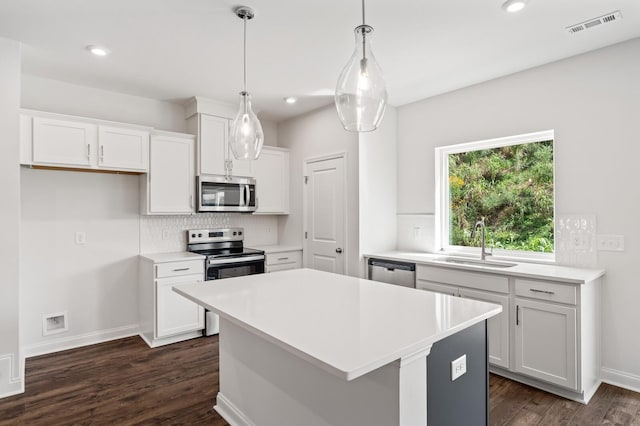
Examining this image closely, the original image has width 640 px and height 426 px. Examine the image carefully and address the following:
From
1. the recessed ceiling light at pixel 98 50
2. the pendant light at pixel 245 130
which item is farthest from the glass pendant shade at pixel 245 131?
the recessed ceiling light at pixel 98 50

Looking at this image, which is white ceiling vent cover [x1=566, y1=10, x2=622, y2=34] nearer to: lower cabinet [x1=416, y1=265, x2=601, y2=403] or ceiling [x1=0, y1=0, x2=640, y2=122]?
ceiling [x1=0, y1=0, x2=640, y2=122]

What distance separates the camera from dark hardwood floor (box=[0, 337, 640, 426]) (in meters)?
2.36

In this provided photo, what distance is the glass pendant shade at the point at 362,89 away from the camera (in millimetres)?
1628

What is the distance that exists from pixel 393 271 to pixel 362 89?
96.6 inches

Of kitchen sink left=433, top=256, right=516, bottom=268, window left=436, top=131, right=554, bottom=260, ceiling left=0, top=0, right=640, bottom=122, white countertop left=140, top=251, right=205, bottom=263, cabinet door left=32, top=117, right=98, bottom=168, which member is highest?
ceiling left=0, top=0, right=640, bottom=122

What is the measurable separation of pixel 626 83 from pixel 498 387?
8.12ft

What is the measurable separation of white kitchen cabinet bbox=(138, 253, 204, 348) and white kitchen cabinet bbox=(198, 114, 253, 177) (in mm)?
1034

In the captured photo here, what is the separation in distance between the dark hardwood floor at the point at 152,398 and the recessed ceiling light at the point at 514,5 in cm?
260

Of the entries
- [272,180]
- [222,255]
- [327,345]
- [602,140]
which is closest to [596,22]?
[602,140]

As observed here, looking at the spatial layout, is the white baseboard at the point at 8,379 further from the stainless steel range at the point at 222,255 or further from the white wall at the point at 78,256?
the stainless steel range at the point at 222,255

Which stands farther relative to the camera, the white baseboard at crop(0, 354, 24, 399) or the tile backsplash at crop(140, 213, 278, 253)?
the tile backsplash at crop(140, 213, 278, 253)

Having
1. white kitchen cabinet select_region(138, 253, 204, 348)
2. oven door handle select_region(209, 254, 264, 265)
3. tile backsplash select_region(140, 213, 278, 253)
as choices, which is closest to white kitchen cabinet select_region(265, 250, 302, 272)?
oven door handle select_region(209, 254, 264, 265)

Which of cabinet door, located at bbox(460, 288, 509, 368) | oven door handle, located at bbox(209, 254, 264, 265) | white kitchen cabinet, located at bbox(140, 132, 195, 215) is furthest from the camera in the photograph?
oven door handle, located at bbox(209, 254, 264, 265)

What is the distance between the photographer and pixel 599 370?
2805mm
